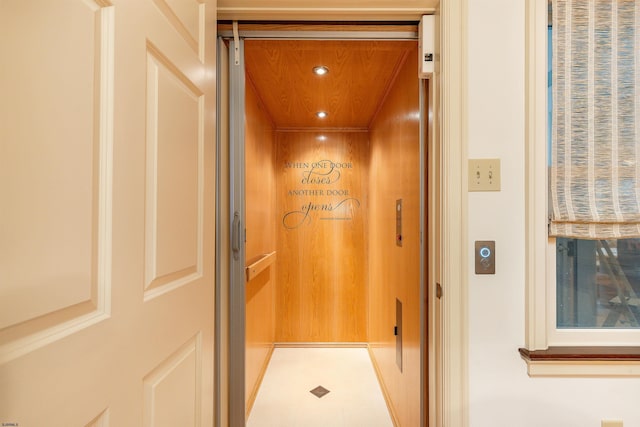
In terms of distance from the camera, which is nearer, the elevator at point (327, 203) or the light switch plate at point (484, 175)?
the light switch plate at point (484, 175)

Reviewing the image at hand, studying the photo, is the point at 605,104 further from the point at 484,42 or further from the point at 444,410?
the point at 444,410

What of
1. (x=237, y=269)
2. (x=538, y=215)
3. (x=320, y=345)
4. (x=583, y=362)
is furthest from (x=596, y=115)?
(x=320, y=345)

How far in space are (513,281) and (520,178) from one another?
369 millimetres

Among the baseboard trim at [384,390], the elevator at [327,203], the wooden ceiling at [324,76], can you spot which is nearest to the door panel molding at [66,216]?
the elevator at [327,203]

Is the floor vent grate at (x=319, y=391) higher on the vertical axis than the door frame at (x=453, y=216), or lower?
lower

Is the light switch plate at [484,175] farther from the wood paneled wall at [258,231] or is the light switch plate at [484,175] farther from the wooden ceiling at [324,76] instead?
the wood paneled wall at [258,231]

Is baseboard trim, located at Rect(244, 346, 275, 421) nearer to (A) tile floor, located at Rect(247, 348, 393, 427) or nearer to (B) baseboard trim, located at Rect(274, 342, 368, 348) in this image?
(A) tile floor, located at Rect(247, 348, 393, 427)

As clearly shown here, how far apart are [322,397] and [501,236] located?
1847mm

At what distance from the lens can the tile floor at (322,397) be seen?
2064 mm

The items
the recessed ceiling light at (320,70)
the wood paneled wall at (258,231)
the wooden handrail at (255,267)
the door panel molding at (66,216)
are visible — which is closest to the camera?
the door panel molding at (66,216)

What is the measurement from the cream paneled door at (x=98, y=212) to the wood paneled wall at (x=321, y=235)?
233 cm

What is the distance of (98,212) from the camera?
60cm

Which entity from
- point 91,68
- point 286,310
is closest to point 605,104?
point 91,68

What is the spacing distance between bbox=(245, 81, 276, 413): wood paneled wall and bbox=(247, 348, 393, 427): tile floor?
12 centimetres
